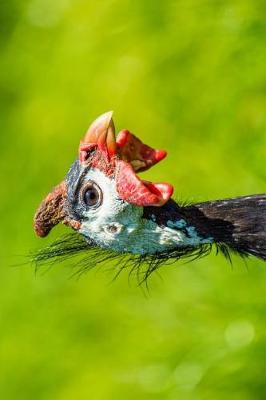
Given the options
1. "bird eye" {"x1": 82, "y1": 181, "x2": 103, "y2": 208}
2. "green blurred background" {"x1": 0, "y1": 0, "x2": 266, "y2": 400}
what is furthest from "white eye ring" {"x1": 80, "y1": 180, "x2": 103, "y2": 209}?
"green blurred background" {"x1": 0, "y1": 0, "x2": 266, "y2": 400}

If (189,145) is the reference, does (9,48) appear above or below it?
above

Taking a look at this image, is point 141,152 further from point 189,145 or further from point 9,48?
point 9,48

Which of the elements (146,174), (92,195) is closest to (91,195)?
(92,195)

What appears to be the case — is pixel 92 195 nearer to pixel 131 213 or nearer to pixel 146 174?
pixel 131 213

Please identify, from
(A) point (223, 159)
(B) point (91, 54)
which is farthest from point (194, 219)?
(B) point (91, 54)

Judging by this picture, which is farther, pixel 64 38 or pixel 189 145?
pixel 64 38

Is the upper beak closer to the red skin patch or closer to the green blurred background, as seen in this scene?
the red skin patch

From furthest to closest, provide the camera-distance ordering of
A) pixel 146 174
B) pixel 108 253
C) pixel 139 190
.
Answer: pixel 146 174, pixel 108 253, pixel 139 190

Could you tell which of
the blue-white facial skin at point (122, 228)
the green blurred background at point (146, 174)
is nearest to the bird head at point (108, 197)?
the blue-white facial skin at point (122, 228)
